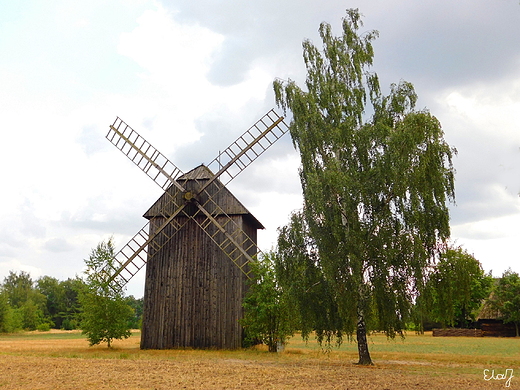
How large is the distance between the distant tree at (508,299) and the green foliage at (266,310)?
3754 centimetres

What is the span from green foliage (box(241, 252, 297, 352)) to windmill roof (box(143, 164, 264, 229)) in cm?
353

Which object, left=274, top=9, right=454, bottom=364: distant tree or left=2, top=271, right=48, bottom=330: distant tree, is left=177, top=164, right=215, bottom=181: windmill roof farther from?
left=2, top=271, right=48, bottom=330: distant tree

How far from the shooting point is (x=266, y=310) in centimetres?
2342

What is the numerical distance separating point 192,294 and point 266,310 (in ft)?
15.0

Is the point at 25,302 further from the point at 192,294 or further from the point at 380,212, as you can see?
the point at 380,212

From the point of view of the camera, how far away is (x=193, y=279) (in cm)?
2588

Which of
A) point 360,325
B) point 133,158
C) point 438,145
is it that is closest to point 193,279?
point 133,158

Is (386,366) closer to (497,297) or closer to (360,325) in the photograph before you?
(360,325)

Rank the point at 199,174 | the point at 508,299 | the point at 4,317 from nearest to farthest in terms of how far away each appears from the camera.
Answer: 1. the point at 199,174
2. the point at 508,299
3. the point at 4,317

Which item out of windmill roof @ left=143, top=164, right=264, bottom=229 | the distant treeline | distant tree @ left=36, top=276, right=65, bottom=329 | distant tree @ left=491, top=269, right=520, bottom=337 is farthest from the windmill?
distant tree @ left=36, top=276, right=65, bottom=329

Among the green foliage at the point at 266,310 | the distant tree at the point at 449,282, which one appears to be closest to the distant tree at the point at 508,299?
the green foliage at the point at 266,310

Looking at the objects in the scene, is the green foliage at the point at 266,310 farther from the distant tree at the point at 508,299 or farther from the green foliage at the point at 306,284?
the distant tree at the point at 508,299

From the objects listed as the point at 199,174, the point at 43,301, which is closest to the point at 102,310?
the point at 199,174

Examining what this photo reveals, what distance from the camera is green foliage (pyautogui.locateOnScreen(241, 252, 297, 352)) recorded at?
23484 millimetres
